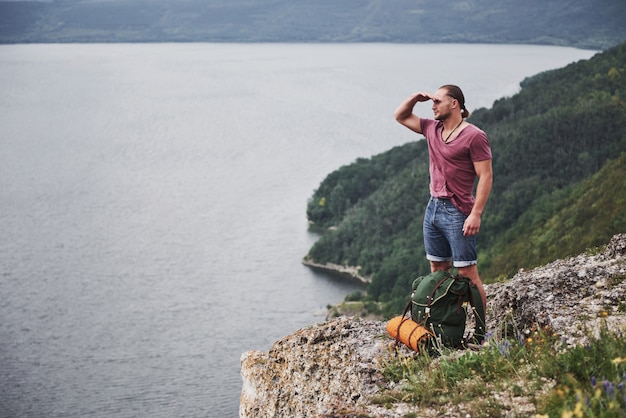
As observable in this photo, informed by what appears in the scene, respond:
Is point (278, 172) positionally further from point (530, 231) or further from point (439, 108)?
point (439, 108)

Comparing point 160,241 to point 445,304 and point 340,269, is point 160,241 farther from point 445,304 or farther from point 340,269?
point 445,304

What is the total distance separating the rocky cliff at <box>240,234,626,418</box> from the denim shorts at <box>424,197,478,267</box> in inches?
36.0

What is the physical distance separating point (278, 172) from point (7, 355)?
7137 cm

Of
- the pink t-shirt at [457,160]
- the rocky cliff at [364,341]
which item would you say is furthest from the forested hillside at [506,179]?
the pink t-shirt at [457,160]

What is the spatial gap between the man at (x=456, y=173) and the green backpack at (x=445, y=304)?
19 centimetres

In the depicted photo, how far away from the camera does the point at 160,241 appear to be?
100500 mm

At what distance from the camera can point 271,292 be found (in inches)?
3378

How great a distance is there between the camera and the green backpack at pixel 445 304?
6.74 m

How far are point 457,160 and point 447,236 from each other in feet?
2.46

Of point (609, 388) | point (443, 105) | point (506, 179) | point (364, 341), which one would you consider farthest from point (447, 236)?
point (506, 179)

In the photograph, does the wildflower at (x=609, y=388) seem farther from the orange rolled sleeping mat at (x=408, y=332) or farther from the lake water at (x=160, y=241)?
the lake water at (x=160, y=241)

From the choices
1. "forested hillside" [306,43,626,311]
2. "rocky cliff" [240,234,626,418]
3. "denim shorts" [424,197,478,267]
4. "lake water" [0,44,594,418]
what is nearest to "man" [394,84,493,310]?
"denim shorts" [424,197,478,267]

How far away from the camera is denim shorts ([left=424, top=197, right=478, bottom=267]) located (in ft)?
22.8

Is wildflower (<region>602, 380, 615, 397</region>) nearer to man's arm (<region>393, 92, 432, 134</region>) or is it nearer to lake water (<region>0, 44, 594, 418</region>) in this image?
man's arm (<region>393, 92, 432, 134</region>)
